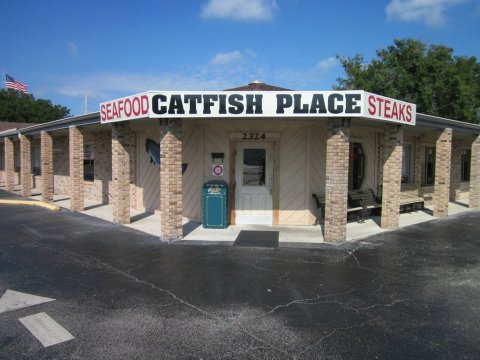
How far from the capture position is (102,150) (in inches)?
606

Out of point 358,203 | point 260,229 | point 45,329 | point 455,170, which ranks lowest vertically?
point 45,329

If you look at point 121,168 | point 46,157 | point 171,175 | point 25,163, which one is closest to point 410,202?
point 171,175

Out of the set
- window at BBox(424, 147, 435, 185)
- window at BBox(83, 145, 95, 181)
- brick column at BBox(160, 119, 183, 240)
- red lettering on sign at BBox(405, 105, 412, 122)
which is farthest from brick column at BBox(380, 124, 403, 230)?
window at BBox(83, 145, 95, 181)

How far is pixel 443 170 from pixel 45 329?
12.0 metres

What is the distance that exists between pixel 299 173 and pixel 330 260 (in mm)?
3558

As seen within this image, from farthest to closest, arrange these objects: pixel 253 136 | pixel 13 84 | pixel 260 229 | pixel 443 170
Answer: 1. pixel 13 84
2. pixel 443 170
3. pixel 253 136
4. pixel 260 229

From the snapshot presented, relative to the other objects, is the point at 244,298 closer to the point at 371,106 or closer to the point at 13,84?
the point at 371,106

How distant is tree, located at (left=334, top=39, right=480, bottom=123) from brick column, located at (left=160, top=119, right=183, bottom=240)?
24.3 meters

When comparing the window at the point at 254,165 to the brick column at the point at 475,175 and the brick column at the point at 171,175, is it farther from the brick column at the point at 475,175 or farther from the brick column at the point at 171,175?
the brick column at the point at 475,175

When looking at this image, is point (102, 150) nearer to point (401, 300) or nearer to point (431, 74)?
point (401, 300)

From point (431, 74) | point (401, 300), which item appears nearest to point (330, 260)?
point (401, 300)

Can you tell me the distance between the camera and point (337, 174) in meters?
8.00

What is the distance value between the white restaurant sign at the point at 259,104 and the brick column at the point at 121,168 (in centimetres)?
229

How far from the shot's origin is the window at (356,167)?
38.0 feet
